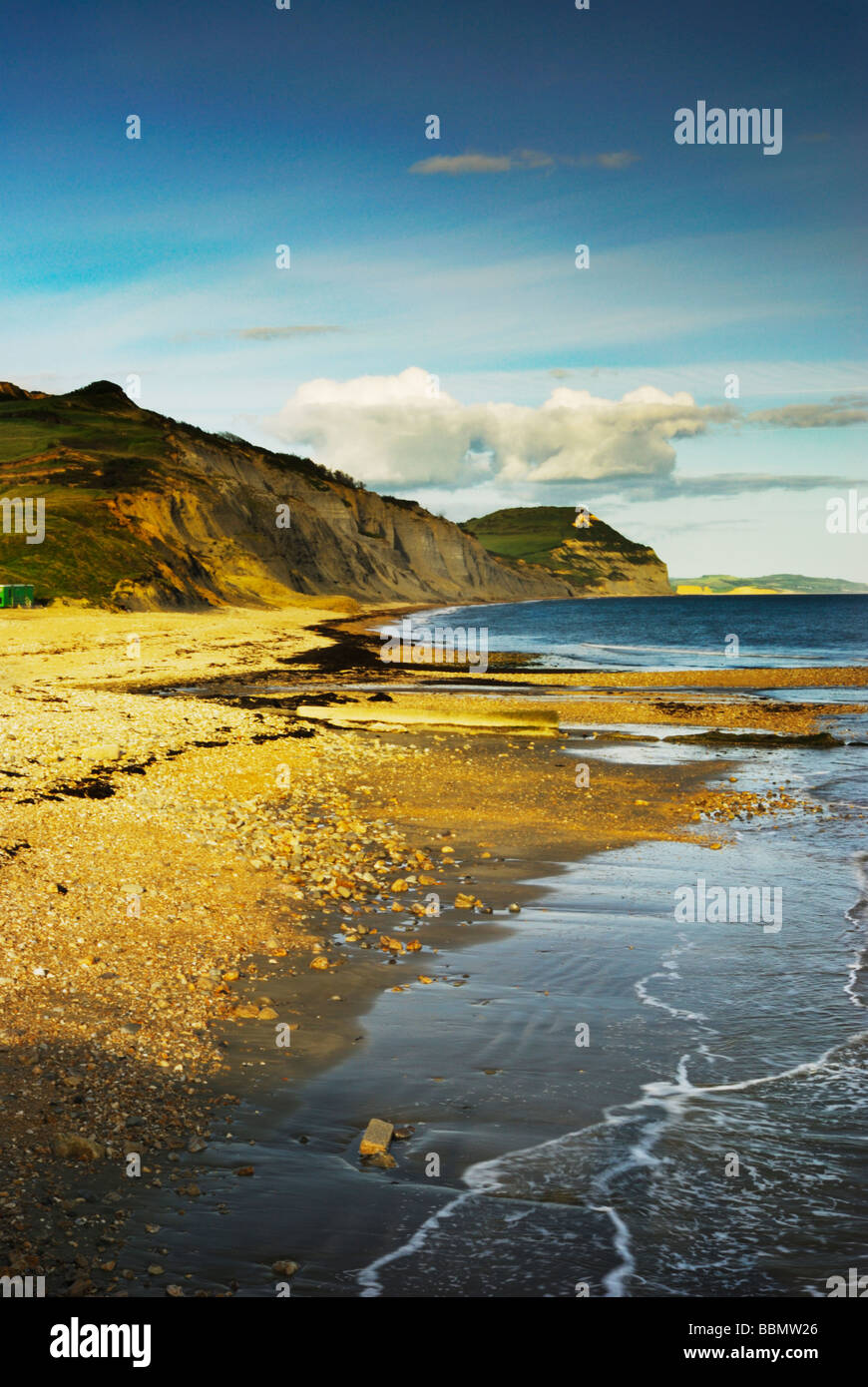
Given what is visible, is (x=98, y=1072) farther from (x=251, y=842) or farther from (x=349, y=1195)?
(x=251, y=842)

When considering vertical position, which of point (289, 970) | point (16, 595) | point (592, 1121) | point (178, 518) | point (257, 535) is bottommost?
point (592, 1121)

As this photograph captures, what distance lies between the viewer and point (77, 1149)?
611 cm

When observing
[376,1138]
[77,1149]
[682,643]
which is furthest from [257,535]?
[77,1149]

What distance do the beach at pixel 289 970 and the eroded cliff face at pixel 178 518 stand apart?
186ft

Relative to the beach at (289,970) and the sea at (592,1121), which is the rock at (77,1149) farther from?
the sea at (592,1121)

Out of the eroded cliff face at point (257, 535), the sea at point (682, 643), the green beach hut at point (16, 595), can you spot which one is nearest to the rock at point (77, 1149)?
the sea at point (682, 643)

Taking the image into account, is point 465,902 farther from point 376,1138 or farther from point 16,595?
point 16,595

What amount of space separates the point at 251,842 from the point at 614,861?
16.6ft

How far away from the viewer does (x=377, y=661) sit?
5216 cm

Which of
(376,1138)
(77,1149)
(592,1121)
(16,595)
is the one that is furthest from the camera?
(16,595)

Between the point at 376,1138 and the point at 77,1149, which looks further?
the point at 376,1138

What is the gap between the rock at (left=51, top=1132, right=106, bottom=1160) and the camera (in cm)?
610

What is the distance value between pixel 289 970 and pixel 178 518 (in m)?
101

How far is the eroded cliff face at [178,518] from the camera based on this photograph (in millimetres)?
79562
